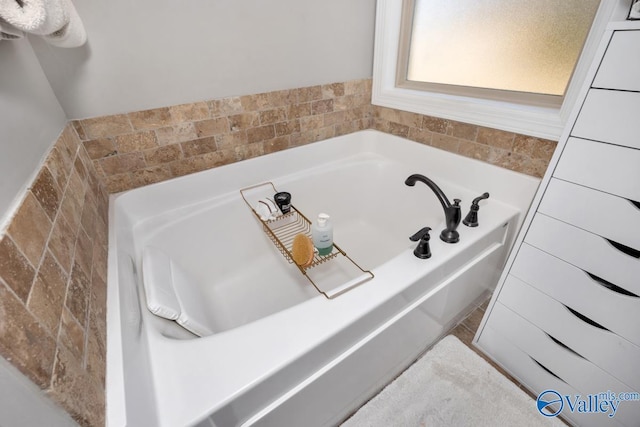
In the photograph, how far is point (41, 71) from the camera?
0.99 meters

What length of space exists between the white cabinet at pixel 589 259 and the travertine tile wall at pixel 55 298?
3.96 ft

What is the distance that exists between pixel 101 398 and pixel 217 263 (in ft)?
3.15

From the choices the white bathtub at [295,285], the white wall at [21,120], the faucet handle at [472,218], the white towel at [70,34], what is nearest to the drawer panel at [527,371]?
the white bathtub at [295,285]

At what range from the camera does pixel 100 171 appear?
1.22 metres

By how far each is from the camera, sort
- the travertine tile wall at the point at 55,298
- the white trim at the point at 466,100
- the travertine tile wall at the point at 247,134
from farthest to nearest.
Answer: the travertine tile wall at the point at 247,134 < the white trim at the point at 466,100 < the travertine tile wall at the point at 55,298

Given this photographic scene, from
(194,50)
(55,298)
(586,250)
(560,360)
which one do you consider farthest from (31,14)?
(560,360)

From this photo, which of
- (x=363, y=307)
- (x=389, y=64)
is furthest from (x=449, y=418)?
(x=389, y=64)

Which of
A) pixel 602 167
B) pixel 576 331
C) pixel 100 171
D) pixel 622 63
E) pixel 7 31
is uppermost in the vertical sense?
pixel 7 31

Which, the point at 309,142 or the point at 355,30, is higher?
the point at 355,30

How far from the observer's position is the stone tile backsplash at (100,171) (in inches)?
16.1

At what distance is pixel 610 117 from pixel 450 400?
1120 mm

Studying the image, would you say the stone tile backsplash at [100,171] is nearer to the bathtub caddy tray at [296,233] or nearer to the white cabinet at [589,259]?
the bathtub caddy tray at [296,233]

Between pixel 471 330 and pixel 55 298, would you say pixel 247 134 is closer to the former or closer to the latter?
pixel 55 298

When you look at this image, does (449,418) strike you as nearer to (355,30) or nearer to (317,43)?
(317,43)
